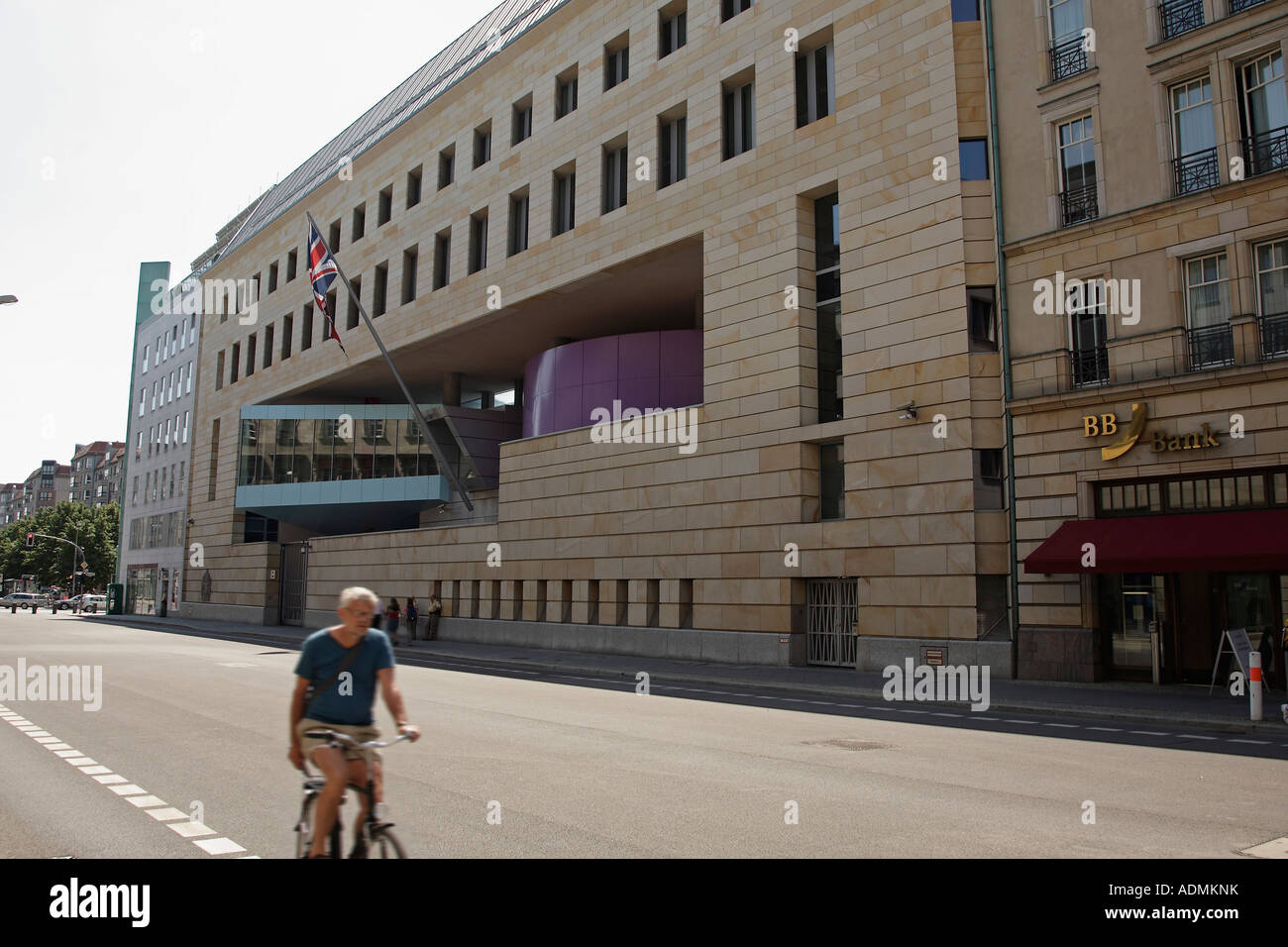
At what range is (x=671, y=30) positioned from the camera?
33906 millimetres

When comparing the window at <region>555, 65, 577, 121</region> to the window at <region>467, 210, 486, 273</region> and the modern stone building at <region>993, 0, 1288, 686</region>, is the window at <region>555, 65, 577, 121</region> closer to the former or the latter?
the window at <region>467, 210, 486, 273</region>

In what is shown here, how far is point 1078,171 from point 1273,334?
5.84 m

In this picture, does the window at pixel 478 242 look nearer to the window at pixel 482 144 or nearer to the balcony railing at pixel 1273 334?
the window at pixel 482 144

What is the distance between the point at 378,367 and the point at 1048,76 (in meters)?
34.9

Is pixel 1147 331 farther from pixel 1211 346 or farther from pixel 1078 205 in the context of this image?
pixel 1078 205

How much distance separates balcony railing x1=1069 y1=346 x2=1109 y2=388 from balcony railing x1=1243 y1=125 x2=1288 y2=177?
437 centimetres

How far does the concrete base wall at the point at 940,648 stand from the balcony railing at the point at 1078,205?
9634 mm

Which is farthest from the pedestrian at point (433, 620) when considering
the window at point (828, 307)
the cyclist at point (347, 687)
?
the cyclist at point (347, 687)

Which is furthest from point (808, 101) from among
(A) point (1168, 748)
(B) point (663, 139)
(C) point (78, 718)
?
(C) point (78, 718)

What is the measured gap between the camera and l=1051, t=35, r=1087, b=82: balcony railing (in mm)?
22516

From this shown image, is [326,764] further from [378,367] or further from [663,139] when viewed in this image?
[378,367]

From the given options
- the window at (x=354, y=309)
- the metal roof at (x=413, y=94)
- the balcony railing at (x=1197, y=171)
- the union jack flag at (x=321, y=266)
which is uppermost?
the metal roof at (x=413, y=94)

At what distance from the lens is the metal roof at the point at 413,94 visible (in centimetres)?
4284

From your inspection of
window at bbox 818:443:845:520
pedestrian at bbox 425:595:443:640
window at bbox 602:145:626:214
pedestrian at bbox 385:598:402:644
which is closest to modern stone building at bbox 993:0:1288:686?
window at bbox 818:443:845:520
